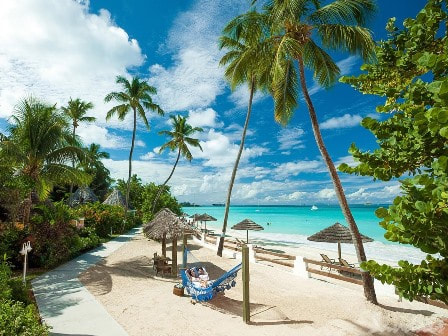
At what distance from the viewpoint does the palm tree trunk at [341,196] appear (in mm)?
8656

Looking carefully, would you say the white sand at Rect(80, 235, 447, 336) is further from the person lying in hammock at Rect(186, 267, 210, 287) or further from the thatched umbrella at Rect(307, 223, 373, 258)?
the thatched umbrella at Rect(307, 223, 373, 258)

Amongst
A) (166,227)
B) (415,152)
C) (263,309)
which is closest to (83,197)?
(166,227)

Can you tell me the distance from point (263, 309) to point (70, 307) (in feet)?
17.3

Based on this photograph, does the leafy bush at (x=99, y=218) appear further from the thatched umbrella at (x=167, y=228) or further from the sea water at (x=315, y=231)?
the sea water at (x=315, y=231)

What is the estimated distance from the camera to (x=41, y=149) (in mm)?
12531

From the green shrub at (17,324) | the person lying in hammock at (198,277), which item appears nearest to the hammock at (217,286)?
the person lying in hammock at (198,277)

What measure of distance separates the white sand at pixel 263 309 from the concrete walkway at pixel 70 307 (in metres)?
0.35

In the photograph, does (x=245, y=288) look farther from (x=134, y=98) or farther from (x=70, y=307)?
(x=134, y=98)

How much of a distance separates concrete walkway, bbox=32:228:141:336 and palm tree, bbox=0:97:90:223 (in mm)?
3848

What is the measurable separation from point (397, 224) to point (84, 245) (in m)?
16.2

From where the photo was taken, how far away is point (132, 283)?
10.4 meters

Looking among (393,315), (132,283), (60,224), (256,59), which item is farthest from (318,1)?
(60,224)

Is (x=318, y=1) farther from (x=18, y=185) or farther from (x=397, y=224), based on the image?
(x=18, y=185)

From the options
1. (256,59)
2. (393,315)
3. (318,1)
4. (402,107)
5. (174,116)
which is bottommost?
(393,315)
